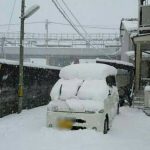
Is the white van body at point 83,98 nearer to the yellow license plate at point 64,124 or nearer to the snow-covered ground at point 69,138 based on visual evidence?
the yellow license plate at point 64,124

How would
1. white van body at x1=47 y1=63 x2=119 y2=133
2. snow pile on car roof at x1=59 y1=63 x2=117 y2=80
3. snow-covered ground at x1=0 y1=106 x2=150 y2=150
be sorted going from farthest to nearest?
snow pile on car roof at x1=59 y1=63 x2=117 y2=80, white van body at x1=47 y1=63 x2=119 y2=133, snow-covered ground at x1=0 y1=106 x2=150 y2=150

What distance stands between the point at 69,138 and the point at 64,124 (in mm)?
947

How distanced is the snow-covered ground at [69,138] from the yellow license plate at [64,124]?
0.28 meters

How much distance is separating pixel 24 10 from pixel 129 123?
6234mm

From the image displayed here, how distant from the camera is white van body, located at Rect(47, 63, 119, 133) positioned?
10422 mm

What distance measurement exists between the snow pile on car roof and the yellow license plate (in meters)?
1.86

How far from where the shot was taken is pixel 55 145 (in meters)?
8.98

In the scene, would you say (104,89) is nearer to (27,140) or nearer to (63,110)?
(63,110)

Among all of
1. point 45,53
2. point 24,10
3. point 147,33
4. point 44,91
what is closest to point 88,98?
point 24,10

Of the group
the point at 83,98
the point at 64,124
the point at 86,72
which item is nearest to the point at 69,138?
the point at 64,124

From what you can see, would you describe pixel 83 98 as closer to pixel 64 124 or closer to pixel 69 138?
pixel 64 124

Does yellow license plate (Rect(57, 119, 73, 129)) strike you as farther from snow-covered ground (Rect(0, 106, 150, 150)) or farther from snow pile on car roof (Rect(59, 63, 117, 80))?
snow pile on car roof (Rect(59, 63, 117, 80))

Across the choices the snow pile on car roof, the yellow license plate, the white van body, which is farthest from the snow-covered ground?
the snow pile on car roof

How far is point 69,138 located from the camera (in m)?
9.60
